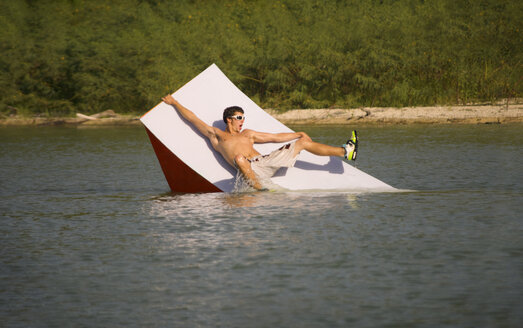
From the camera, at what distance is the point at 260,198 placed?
32.5 ft

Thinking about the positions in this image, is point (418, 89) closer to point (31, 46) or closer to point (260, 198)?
point (31, 46)

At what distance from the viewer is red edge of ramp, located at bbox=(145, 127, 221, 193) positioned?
10.5 m

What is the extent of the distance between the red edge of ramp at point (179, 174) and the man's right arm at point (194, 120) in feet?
1.66

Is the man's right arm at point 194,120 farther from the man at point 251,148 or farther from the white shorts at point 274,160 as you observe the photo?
the white shorts at point 274,160

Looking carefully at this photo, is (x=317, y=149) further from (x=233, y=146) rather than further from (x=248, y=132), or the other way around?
(x=233, y=146)

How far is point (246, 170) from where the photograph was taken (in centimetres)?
1020

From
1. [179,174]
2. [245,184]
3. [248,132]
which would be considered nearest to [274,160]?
[245,184]

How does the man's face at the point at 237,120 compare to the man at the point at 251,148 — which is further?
the man's face at the point at 237,120

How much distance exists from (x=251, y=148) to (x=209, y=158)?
23.6 inches

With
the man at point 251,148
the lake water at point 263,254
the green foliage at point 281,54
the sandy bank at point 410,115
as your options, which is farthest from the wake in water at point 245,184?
the green foliage at point 281,54

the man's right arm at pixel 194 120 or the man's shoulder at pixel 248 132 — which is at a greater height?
the man's right arm at pixel 194 120

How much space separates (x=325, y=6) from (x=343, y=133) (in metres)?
11.6

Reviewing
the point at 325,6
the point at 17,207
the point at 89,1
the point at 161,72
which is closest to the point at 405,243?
the point at 17,207

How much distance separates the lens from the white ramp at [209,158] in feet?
34.6
